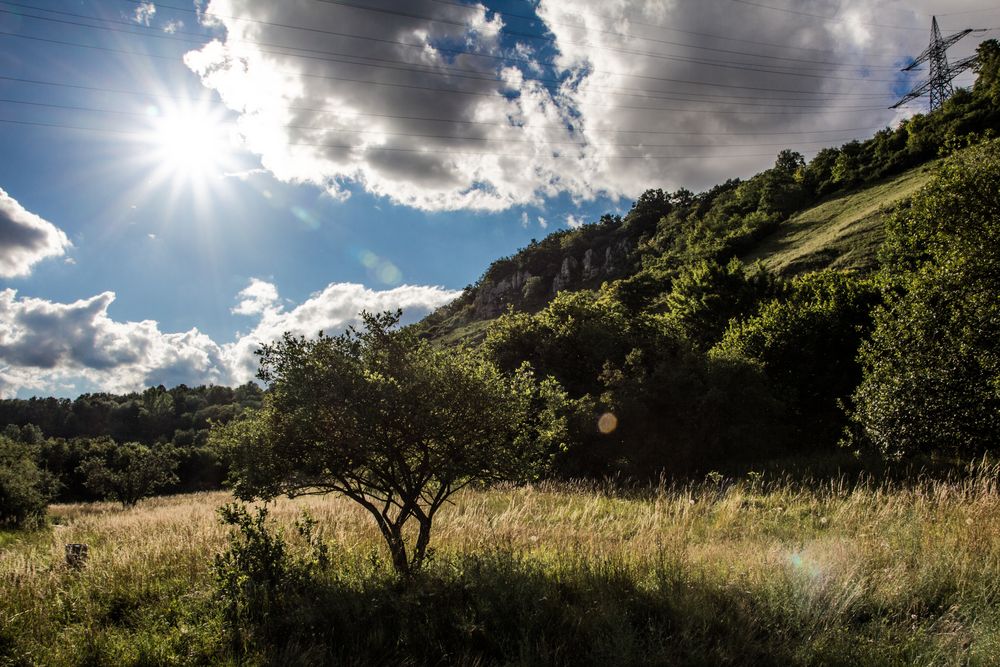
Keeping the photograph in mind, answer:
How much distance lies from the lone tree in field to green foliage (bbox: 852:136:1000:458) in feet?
40.0

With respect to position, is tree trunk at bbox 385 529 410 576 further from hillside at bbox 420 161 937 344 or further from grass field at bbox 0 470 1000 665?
hillside at bbox 420 161 937 344

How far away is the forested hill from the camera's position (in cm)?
4712

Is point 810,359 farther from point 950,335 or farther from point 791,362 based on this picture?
point 950,335

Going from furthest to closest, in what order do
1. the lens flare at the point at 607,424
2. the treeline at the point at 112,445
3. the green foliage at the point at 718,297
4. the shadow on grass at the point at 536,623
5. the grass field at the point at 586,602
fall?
1. the green foliage at the point at 718,297
2. the treeline at the point at 112,445
3. the lens flare at the point at 607,424
4. the grass field at the point at 586,602
5. the shadow on grass at the point at 536,623

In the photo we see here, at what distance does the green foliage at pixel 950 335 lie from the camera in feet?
39.2

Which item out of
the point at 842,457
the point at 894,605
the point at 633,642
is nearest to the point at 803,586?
the point at 894,605

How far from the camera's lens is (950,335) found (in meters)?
12.5

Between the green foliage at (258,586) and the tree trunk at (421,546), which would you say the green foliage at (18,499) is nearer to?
the green foliage at (258,586)

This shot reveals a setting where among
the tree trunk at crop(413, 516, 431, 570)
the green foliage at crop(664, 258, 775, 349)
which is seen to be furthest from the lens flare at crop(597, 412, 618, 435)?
the green foliage at crop(664, 258, 775, 349)

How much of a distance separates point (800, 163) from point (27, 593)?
479 ft

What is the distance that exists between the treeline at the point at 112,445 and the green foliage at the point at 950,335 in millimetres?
15793

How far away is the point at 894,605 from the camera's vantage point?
5.09 metres

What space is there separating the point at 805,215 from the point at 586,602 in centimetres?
7506

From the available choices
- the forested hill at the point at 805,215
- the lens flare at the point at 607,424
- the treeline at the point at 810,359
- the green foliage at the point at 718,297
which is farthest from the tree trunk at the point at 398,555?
the green foliage at the point at 718,297
